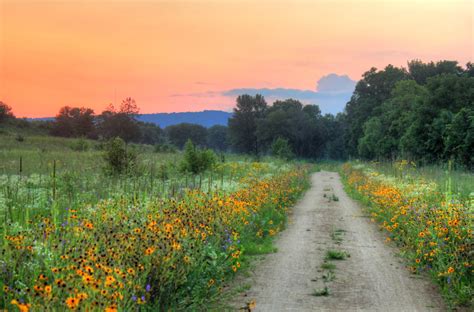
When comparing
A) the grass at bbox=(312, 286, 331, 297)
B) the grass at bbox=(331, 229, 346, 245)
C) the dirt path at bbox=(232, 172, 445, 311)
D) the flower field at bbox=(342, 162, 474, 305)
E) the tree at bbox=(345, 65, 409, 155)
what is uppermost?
the tree at bbox=(345, 65, 409, 155)

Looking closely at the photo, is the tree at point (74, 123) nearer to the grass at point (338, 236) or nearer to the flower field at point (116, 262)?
the grass at point (338, 236)

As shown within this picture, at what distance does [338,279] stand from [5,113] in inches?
2663

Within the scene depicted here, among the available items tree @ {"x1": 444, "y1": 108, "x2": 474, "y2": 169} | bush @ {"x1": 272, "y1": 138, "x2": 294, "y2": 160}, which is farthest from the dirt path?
bush @ {"x1": 272, "y1": 138, "x2": 294, "y2": 160}

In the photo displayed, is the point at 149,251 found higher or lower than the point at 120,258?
higher

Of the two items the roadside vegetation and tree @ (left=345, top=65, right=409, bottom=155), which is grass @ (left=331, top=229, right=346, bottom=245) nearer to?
the roadside vegetation

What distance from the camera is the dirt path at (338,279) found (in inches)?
237

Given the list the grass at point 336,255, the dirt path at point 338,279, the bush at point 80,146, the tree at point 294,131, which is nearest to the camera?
the dirt path at point 338,279

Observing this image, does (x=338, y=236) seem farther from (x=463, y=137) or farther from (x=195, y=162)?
(x=463, y=137)

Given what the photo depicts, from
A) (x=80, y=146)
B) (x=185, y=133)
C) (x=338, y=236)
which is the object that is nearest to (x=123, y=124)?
(x=80, y=146)

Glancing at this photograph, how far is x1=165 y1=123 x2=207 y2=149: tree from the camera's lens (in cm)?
13625

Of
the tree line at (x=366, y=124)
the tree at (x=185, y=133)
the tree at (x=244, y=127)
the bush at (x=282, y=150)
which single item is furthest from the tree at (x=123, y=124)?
the tree at (x=185, y=133)

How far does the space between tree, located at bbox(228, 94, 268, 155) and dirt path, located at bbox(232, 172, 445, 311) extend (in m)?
84.6

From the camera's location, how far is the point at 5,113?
65.1 m

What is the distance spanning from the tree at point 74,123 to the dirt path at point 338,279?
209 ft
